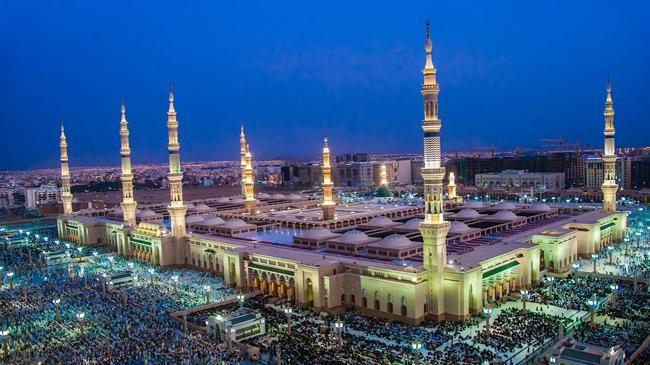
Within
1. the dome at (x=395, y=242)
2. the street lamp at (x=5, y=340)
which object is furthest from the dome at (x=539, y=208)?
the street lamp at (x=5, y=340)

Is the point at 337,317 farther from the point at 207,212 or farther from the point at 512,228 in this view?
the point at 207,212

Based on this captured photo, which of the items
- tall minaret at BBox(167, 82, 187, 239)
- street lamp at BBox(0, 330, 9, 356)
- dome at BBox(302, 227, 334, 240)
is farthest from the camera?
tall minaret at BBox(167, 82, 187, 239)

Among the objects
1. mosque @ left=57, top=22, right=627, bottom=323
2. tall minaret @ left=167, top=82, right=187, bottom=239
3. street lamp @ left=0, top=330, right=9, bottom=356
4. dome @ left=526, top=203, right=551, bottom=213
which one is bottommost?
street lamp @ left=0, top=330, right=9, bottom=356

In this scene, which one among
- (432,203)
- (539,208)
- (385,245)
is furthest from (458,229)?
(539,208)

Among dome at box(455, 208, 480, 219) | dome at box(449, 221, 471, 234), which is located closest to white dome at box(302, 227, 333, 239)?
dome at box(449, 221, 471, 234)

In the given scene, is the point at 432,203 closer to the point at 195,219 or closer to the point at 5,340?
the point at 5,340

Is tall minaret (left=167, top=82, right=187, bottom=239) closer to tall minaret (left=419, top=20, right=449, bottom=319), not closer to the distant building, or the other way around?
tall minaret (left=419, top=20, right=449, bottom=319)

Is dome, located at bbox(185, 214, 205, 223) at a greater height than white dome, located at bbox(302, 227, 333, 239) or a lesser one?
greater
